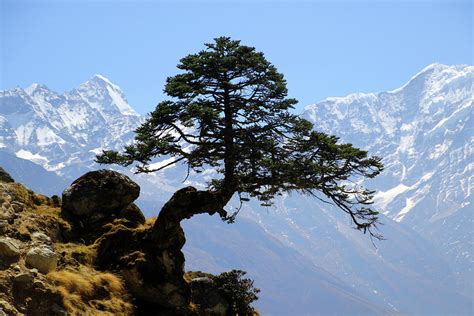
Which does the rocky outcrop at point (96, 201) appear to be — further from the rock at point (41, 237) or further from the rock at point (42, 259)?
the rock at point (42, 259)

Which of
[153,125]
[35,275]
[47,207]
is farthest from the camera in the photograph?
[47,207]

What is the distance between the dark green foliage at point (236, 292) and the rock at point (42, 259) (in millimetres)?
12449

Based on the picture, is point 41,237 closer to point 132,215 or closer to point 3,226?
point 3,226

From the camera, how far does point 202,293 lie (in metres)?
39.4

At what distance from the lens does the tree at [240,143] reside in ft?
117

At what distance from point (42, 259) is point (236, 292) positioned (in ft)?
46.4

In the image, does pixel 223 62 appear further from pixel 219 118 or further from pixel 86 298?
pixel 86 298

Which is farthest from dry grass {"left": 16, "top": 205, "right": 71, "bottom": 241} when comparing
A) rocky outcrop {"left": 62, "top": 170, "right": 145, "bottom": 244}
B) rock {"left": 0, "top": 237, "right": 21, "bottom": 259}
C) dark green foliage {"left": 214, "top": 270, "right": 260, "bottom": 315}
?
dark green foliage {"left": 214, "top": 270, "right": 260, "bottom": 315}

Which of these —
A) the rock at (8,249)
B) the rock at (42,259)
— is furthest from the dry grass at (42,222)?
the rock at (8,249)

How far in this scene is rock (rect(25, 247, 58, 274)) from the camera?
30.2 m

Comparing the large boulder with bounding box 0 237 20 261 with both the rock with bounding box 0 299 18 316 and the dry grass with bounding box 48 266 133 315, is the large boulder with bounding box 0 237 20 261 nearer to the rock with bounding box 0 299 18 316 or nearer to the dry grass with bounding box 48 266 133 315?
the dry grass with bounding box 48 266 133 315

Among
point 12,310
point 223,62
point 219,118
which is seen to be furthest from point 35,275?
point 223,62

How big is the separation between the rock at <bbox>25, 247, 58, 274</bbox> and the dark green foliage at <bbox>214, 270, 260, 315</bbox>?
12449mm

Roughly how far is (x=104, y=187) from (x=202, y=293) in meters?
8.92
